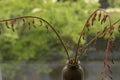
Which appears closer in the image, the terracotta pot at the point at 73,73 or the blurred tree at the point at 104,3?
the terracotta pot at the point at 73,73

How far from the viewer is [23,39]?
4.17ft

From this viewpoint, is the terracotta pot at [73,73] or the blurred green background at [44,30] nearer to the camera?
the terracotta pot at [73,73]

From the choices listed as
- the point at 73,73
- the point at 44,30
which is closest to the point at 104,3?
the point at 44,30

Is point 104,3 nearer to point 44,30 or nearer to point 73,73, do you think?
point 44,30

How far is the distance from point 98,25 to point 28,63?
396 mm

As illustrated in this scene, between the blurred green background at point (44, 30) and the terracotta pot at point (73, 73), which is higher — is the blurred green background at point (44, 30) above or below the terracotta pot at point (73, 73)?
above

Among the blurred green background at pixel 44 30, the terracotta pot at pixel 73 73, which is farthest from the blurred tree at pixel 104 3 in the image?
the terracotta pot at pixel 73 73

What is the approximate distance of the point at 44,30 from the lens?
1.25m

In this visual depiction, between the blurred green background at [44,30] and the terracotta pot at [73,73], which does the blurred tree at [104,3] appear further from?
the terracotta pot at [73,73]

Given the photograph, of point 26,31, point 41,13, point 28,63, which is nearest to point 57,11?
point 41,13

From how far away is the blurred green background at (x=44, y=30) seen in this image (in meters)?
1.23

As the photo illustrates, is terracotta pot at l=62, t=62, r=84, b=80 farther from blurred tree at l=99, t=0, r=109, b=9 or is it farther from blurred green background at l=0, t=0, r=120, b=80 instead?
blurred tree at l=99, t=0, r=109, b=9

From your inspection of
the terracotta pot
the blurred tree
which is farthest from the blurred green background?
the terracotta pot

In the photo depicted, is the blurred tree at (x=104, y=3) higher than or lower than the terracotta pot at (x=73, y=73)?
higher
